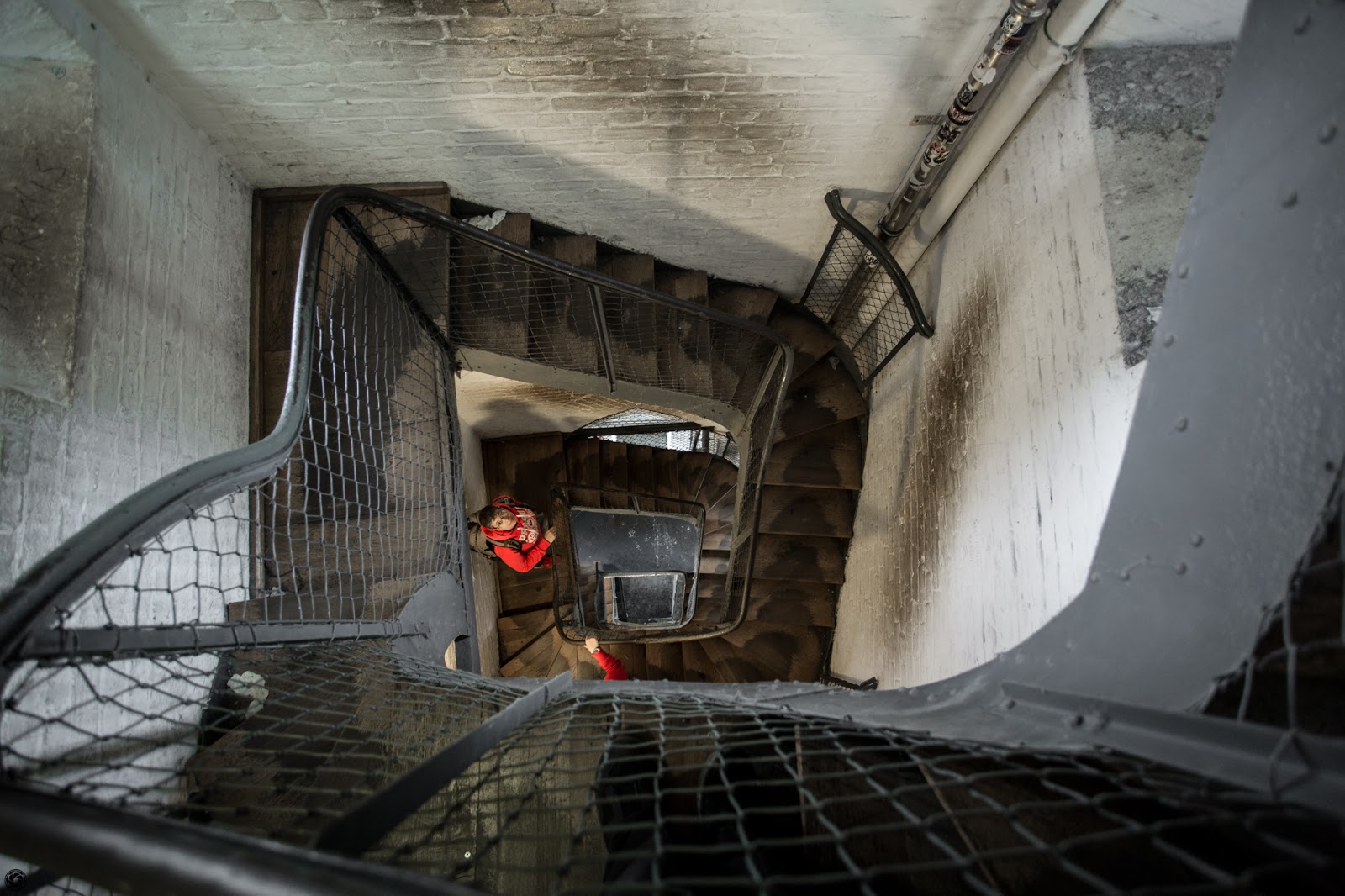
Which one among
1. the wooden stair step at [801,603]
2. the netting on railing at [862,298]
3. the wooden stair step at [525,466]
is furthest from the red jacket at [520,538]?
the netting on railing at [862,298]

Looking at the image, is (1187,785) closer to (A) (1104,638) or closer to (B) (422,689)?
(A) (1104,638)

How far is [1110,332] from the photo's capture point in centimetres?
217

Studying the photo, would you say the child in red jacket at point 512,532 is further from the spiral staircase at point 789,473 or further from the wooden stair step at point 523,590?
the spiral staircase at point 789,473

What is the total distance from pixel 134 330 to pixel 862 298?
3.58 m

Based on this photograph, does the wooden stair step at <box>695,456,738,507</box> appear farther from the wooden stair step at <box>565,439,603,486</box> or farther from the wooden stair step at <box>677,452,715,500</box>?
the wooden stair step at <box>565,439,603,486</box>

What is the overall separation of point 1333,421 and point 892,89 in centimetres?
264

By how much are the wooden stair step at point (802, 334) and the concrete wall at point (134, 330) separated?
291 centimetres

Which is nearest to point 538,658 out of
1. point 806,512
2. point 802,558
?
point 802,558

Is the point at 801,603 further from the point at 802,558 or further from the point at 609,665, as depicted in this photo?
the point at 609,665

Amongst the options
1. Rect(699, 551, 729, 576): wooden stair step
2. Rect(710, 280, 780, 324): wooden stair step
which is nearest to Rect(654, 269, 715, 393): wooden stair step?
Rect(710, 280, 780, 324): wooden stair step

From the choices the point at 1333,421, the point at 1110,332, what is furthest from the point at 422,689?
the point at 1110,332

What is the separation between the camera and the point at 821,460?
4535 mm

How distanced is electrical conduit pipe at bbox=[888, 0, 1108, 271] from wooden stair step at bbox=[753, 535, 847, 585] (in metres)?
1.91

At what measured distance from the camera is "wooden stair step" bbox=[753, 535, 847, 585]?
4625 millimetres
